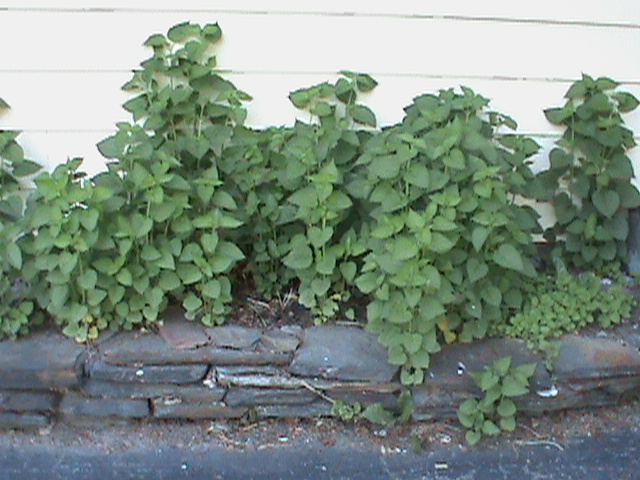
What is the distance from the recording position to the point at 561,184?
410 centimetres

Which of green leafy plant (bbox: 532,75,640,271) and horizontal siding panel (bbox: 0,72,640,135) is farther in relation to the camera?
green leafy plant (bbox: 532,75,640,271)

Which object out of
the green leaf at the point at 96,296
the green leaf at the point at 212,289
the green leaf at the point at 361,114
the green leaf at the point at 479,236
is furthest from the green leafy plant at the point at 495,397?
the green leaf at the point at 96,296

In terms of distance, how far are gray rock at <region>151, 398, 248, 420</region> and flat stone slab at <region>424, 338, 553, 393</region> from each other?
75 cm

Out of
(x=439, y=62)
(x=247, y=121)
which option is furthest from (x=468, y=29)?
(x=247, y=121)

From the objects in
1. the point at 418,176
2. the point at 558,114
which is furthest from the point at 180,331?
the point at 558,114

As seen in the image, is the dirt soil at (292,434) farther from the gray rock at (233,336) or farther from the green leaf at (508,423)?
the gray rock at (233,336)

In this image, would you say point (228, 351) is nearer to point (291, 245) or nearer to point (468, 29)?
point (291, 245)

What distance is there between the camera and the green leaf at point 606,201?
155 inches

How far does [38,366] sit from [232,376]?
2.36 feet

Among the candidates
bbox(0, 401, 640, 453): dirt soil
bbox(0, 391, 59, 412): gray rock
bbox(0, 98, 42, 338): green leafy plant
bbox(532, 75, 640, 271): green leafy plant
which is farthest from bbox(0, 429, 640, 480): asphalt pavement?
bbox(532, 75, 640, 271): green leafy plant

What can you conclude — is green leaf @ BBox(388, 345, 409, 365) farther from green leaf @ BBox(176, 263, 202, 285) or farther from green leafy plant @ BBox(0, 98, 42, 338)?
green leafy plant @ BBox(0, 98, 42, 338)

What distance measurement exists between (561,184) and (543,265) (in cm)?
37

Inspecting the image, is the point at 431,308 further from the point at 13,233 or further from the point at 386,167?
the point at 13,233

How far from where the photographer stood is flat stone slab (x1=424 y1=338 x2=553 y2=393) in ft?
11.4
